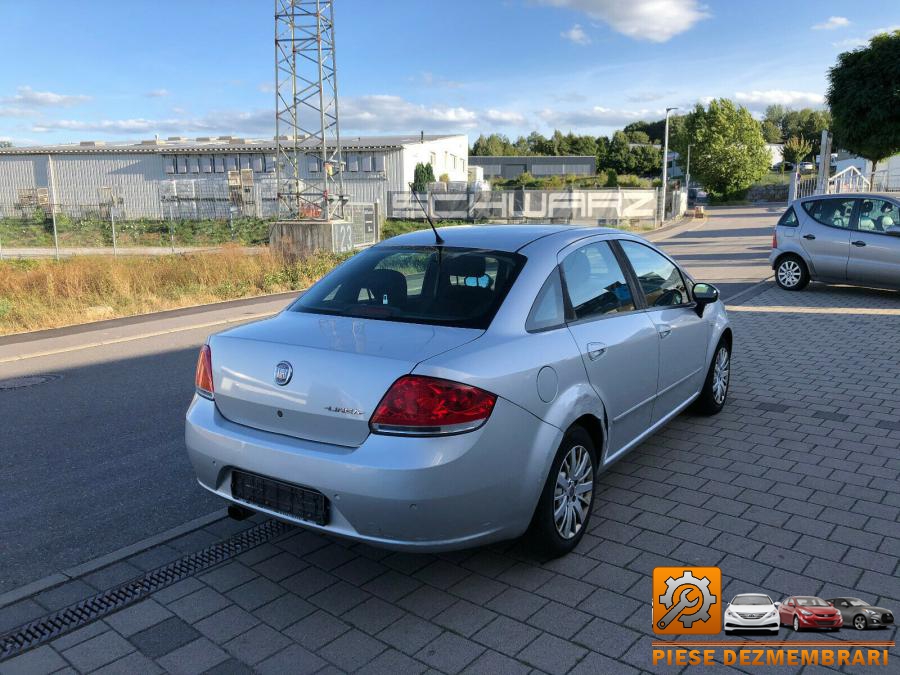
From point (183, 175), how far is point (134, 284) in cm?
3878

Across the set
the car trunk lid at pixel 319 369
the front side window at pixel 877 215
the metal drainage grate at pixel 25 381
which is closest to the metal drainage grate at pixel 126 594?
the car trunk lid at pixel 319 369

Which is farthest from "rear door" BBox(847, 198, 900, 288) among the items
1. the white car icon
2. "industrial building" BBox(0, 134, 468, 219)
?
"industrial building" BBox(0, 134, 468, 219)

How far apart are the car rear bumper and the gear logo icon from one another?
700 mm

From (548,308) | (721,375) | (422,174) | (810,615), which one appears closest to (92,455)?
(548,308)

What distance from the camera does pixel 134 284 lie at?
591 inches

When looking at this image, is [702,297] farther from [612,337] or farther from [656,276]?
[612,337]

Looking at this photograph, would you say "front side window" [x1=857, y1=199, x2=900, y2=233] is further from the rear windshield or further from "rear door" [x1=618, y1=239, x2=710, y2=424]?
the rear windshield

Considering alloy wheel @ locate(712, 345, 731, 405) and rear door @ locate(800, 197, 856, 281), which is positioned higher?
rear door @ locate(800, 197, 856, 281)

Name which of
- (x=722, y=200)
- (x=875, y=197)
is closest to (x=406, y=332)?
(x=875, y=197)

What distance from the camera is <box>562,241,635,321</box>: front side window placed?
4.00m

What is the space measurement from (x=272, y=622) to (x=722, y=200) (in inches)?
3043

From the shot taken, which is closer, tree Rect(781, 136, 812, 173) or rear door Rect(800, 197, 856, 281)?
rear door Rect(800, 197, 856, 281)

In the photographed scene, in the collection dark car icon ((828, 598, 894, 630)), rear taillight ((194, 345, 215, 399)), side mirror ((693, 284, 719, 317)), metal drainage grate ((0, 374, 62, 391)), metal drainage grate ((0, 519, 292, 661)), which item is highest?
side mirror ((693, 284, 719, 317))

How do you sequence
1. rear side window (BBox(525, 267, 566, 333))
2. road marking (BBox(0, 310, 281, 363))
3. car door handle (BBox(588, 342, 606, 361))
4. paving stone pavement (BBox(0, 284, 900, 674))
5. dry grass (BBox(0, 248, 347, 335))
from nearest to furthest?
paving stone pavement (BBox(0, 284, 900, 674)) → rear side window (BBox(525, 267, 566, 333)) → car door handle (BBox(588, 342, 606, 361)) → road marking (BBox(0, 310, 281, 363)) → dry grass (BBox(0, 248, 347, 335))
